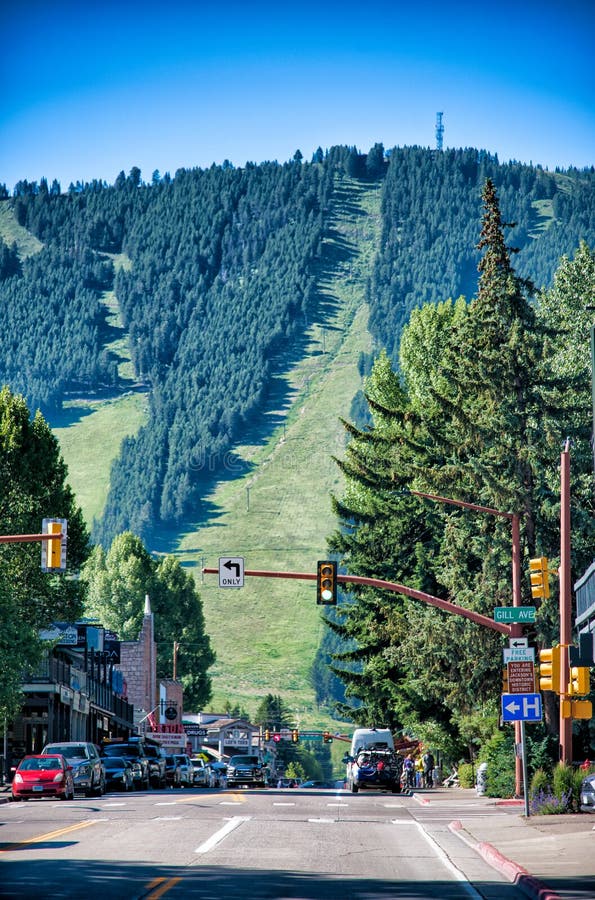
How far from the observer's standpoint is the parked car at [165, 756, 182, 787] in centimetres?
5965

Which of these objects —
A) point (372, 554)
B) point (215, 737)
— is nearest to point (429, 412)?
point (372, 554)

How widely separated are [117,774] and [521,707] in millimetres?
22339

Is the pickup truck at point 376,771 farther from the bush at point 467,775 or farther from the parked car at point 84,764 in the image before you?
the parked car at point 84,764

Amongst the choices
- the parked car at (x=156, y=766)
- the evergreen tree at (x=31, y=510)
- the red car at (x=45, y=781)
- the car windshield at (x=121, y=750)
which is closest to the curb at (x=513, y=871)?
the red car at (x=45, y=781)

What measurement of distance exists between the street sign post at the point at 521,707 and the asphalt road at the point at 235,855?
294 cm

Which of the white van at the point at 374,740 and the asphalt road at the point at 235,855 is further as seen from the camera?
the white van at the point at 374,740

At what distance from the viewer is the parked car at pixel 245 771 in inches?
2589

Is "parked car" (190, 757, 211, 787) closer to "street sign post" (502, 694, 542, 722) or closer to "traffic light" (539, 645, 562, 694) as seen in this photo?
"traffic light" (539, 645, 562, 694)

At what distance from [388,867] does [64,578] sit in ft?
152

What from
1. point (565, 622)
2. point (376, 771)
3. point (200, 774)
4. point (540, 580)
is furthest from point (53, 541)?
point (200, 774)

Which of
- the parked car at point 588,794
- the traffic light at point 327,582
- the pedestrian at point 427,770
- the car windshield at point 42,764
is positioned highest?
the traffic light at point 327,582

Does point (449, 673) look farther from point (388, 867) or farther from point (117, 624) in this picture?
point (117, 624)

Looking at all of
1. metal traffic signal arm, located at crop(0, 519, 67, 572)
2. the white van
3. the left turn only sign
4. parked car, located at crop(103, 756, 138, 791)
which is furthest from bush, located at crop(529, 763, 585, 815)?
the white van

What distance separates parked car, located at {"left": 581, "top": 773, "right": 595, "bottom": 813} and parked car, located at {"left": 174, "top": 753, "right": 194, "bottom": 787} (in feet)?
116
